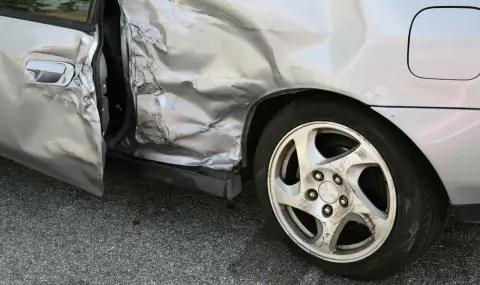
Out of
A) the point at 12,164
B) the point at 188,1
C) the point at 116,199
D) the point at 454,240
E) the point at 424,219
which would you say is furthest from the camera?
the point at 12,164

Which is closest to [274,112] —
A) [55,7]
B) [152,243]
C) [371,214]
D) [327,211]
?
[327,211]

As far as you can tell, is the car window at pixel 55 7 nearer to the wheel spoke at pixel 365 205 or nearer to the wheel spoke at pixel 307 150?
the wheel spoke at pixel 307 150

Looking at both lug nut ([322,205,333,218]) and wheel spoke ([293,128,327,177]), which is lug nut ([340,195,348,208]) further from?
wheel spoke ([293,128,327,177])

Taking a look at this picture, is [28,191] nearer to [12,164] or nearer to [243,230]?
[12,164]

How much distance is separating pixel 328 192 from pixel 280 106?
409 mm

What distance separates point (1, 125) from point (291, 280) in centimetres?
158

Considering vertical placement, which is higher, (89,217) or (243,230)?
(243,230)

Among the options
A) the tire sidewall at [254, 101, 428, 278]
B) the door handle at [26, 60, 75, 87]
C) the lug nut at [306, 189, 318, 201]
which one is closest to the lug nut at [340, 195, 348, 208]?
the lug nut at [306, 189, 318, 201]

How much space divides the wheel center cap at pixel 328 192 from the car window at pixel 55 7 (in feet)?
4.09

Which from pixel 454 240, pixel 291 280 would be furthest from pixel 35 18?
pixel 454 240

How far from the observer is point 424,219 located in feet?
8.23

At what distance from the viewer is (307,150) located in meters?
2.69

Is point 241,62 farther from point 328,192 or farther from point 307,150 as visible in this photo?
point 328,192

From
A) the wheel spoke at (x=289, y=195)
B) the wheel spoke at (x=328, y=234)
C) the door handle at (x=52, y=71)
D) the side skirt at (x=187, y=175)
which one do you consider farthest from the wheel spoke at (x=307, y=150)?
the door handle at (x=52, y=71)
